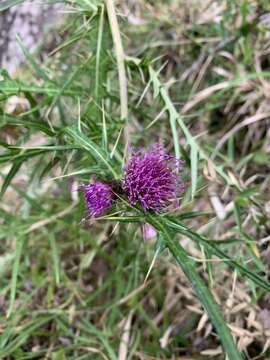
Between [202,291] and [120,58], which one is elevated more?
[120,58]

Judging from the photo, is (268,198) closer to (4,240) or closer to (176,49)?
(176,49)

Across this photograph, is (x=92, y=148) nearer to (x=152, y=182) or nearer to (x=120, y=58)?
(x=152, y=182)

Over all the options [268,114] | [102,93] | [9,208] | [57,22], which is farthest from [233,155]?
[57,22]

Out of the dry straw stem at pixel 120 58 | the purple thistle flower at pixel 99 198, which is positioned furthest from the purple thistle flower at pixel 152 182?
the dry straw stem at pixel 120 58

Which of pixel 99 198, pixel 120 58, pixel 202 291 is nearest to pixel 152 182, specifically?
pixel 99 198

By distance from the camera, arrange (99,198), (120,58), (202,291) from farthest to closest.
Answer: (120,58), (99,198), (202,291)

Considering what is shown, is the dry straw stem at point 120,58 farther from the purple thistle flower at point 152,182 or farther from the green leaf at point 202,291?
the green leaf at point 202,291
